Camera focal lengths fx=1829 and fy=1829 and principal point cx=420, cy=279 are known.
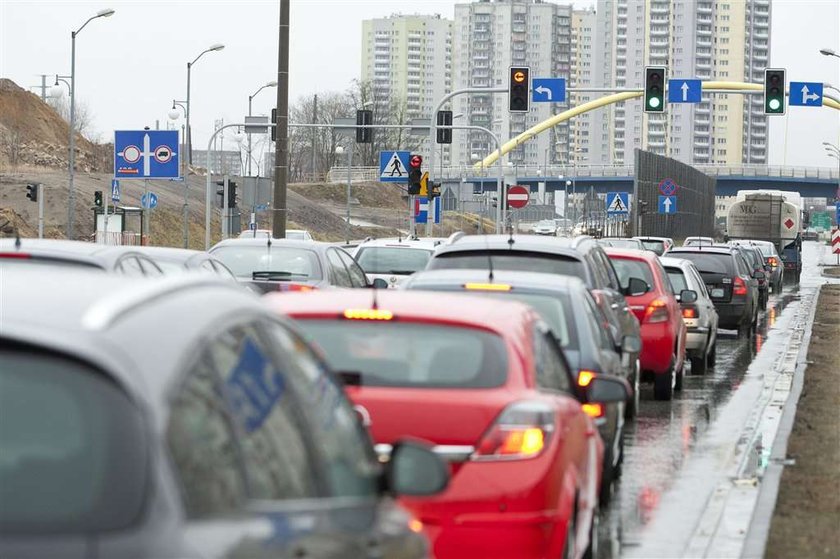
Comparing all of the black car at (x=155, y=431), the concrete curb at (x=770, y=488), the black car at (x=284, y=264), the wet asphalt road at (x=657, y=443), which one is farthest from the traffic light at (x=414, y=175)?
the black car at (x=155, y=431)

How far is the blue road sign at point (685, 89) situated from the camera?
54.5 m

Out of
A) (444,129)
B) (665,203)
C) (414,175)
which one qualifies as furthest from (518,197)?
(665,203)

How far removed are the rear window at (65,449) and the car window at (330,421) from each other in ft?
3.04

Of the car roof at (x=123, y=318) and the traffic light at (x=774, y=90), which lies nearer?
the car roof at (x=123, y=318)

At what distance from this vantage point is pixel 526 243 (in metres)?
14.3

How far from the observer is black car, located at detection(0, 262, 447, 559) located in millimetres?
3168

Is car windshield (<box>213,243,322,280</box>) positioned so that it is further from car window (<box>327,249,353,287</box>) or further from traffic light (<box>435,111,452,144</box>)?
traffic light (<box>435,111,452,144</box>)

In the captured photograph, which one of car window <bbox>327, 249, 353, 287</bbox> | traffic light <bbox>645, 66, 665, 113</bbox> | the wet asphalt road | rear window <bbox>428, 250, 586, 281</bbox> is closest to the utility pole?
the wet asphalt road

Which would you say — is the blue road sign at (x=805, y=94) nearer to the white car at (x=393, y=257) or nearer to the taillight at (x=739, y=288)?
the taillight at (x=739, y=288)

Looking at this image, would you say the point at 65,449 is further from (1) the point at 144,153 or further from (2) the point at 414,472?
(1) the point at 144,153

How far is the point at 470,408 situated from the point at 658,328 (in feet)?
40.6

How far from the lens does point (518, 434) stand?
288 inches

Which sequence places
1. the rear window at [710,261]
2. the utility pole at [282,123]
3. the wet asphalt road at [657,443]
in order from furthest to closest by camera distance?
the utility pole at [282,123]
the rear window at [710,261]
the wet asphalt road at [657,443]

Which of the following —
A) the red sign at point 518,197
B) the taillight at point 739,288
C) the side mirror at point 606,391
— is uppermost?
the red sign at point 518,197
